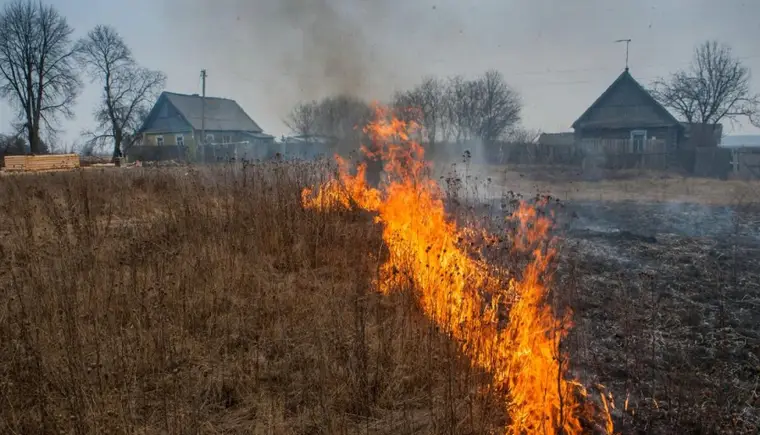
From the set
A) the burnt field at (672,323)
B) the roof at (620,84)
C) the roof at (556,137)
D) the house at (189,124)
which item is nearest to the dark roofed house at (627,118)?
the roof at (620,84)

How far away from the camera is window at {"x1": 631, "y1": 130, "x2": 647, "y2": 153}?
2827 centimetres

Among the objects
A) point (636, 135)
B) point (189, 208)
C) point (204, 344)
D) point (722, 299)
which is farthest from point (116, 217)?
point (636, 135)

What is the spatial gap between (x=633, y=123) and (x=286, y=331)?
102ft

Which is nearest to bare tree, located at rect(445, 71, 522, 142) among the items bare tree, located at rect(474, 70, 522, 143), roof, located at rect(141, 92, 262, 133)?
bare tree, located at rect(474, 70, 522, 143)

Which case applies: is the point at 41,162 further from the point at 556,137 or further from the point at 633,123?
the point at 556,137

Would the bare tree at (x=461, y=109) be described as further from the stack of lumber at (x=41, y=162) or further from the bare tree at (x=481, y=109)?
the stack of lumber at (x=41, y=162)

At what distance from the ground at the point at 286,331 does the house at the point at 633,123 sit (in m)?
23.1

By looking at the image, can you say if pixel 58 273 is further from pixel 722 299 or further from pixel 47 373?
pixel 722 299

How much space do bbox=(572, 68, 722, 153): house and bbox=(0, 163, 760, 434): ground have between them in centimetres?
2309

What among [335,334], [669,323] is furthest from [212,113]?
[669,323]

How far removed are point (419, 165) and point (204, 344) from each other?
19.5ft

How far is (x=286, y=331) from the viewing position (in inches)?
189

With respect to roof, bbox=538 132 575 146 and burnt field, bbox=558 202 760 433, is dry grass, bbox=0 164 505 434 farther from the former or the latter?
roof, bbox=538 132 575 146

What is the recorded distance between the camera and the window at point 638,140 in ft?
92.7
